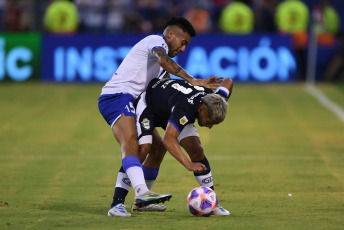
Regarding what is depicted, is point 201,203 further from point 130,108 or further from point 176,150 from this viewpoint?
point 130,108

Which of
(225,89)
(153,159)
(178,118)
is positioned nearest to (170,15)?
(153,159)

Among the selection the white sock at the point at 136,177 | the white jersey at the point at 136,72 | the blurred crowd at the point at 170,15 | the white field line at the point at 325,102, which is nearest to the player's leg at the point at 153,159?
the white jersey at the point at 136,72

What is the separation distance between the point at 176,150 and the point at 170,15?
2024 cm

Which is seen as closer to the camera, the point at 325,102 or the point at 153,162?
the point at 153,162

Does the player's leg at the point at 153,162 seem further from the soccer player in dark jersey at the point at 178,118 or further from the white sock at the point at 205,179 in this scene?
the white sock at the point at 205,179

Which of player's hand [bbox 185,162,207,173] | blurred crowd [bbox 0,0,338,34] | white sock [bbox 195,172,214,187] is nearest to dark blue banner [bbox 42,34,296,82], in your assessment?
blurred crowd [bbox 0,0,338,34]

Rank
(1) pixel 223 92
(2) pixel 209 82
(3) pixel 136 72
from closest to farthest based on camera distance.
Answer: (2) pixel 209 82, (1) pixel 223 92, (3) pixel 136 72

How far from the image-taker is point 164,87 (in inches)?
359

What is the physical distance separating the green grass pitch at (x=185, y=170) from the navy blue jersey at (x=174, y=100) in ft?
3.41

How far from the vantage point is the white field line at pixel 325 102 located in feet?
67.3

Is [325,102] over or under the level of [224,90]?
under

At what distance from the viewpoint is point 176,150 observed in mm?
8414

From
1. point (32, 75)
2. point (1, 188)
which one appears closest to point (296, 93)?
point (32, 75)

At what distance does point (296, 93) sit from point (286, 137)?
790 centimetres
